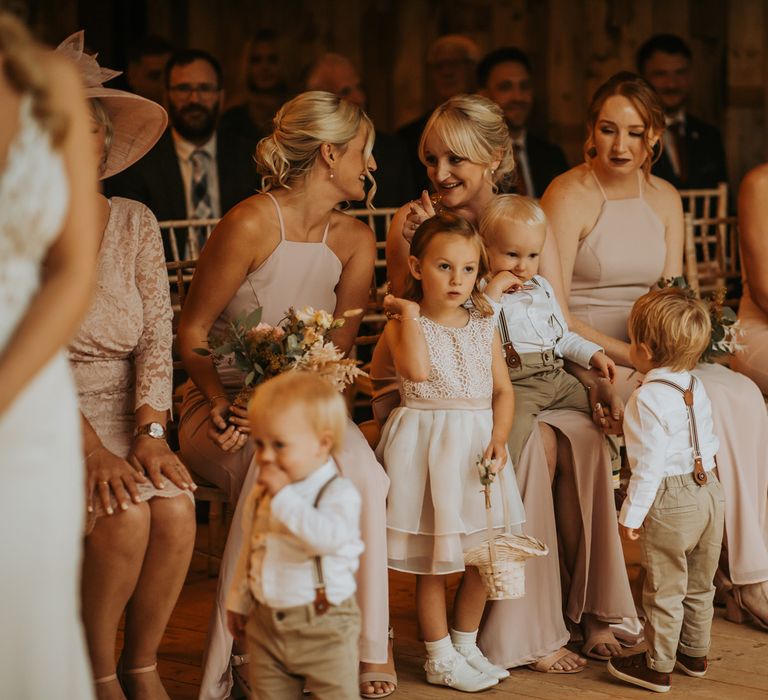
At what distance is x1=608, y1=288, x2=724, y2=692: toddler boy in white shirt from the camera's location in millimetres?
3336

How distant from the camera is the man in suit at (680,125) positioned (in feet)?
21.9

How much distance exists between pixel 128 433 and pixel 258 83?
363 centimetres

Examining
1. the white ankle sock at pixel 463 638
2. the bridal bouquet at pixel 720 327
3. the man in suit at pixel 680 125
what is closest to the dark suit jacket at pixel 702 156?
the man in suit at pixel 680 125

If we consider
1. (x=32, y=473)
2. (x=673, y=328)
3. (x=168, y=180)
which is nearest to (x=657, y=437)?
(x=673, y=328)

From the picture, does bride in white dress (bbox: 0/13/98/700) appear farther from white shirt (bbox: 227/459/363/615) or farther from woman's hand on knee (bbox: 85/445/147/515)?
woman's hand on knee (bbox: 85/445/147/515)

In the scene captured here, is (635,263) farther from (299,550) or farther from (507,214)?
(299,550)

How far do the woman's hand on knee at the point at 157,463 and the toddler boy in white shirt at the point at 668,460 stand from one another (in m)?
1.11

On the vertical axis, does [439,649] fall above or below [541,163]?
below

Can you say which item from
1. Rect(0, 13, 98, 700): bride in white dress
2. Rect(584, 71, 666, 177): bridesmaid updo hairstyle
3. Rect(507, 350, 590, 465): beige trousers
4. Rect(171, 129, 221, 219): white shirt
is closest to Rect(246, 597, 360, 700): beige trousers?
Rect(0, 13, 98, 700): bride in white dress

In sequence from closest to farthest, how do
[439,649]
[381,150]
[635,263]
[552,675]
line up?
1. [439,649]
2. [552,675]
3. [635,263]
4. [381,150]

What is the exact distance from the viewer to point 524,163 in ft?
21.3

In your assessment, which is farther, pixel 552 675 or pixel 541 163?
pixel 541 163

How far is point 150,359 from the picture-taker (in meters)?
3.38

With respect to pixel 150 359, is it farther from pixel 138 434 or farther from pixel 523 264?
pixel 523 264
